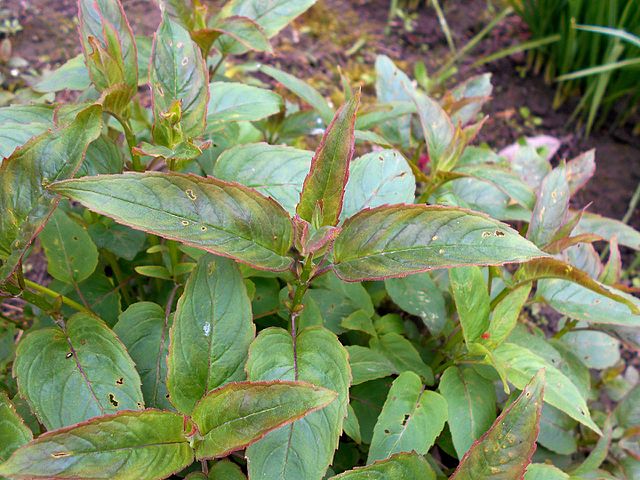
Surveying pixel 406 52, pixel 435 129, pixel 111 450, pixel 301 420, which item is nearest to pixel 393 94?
pixel 435 129

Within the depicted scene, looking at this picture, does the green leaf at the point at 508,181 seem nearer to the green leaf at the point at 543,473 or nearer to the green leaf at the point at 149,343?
the green leaf at the point at 543,473

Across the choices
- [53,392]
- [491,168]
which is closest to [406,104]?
[491,168]

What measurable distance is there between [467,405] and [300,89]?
79 cm

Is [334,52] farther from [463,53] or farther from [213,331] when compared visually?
[213,331]

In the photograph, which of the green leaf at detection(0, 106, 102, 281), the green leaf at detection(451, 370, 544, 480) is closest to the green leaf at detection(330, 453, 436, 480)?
the green leaf at detection(451, 370, 544, 480)

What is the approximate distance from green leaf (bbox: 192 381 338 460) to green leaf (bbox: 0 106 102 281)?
14.4 inches

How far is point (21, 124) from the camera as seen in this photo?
106 cm

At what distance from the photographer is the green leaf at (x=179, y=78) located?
1039 mm

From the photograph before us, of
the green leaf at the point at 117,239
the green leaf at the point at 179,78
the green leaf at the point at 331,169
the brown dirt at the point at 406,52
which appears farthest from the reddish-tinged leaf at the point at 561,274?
the brown dirt at the point at 406,52

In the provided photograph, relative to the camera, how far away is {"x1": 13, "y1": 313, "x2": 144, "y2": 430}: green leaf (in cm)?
90

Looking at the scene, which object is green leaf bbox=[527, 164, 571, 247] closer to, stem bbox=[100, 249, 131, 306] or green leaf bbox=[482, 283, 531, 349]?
green leaf bbox=[482, 283, 531, 349]

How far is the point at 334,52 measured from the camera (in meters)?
2.79

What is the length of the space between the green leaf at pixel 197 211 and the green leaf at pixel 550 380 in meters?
0.49

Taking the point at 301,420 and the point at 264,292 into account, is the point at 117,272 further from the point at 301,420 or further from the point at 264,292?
the point at 301,420
